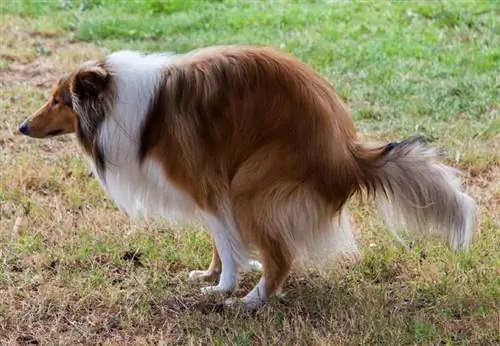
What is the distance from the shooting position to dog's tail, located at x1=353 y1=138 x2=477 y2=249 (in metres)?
4.37

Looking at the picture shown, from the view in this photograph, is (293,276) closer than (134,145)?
No

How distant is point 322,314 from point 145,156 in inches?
49.3

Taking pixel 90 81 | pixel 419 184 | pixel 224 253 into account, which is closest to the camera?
pixel 419 184

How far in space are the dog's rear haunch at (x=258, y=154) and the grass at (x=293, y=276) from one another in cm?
33

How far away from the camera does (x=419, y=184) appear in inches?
172

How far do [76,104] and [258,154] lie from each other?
1017mm

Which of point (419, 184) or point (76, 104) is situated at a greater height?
point (76, 104)

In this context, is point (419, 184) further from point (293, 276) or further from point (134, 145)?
point (134, 145)

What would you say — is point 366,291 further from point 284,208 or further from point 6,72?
point 6,72

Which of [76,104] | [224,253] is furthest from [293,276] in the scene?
[76,104]

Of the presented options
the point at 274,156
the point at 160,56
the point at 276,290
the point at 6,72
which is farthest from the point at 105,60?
the point at 6,72

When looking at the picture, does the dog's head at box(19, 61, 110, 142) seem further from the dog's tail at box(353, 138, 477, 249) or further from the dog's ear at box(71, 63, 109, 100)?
the dog's tail at box(353, 138, 477, 249)

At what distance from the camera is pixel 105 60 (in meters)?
4.63

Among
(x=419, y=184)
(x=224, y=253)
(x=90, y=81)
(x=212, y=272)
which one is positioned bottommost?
(x=212, y=272)
